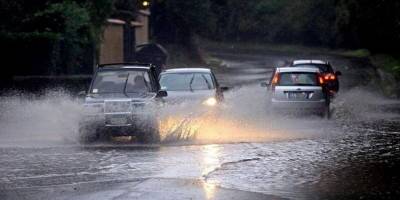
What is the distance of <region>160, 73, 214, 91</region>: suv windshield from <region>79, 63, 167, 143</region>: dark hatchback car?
13.4ft

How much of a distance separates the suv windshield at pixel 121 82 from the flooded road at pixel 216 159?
121 cm

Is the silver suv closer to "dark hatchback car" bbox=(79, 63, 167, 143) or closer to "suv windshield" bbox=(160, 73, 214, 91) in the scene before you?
"suv windshield" bbox=(160, 73, 214, 91)

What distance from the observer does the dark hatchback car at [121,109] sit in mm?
17594

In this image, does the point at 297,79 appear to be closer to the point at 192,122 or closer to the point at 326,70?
the point at 192,122

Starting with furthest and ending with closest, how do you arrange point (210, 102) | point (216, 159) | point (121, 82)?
point (210, 102) → point (121, 82) → point (216, 159)

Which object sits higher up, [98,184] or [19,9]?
[19,9]

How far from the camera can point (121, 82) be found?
61.0ft

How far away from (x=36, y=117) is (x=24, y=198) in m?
13.0

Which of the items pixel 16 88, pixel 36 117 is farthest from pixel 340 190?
pixel 16 88

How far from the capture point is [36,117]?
2427cm

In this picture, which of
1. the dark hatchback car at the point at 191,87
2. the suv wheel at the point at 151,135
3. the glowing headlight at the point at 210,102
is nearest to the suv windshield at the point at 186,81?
the dark hatchback car at the point at 191,87

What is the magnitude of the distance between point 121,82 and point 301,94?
675 centimetres

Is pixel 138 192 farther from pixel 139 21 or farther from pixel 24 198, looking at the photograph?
pixel 139 21

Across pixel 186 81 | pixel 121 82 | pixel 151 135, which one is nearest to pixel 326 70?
pixel 186 81
